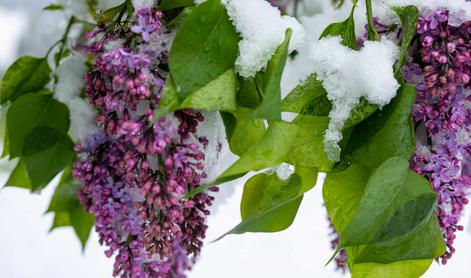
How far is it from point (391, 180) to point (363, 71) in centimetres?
8

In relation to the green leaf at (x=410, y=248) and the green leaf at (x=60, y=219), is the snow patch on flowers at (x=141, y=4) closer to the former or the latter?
the green leaf at (x=410, y=248)

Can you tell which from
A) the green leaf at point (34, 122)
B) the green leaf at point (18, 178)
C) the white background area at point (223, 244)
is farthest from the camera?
the white background area at point (223, 244)

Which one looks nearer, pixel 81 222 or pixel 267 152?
pixel 267 152

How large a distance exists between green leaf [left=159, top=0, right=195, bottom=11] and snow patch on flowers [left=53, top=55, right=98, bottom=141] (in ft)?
0.55

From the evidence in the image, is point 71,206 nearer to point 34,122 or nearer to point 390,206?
point 34,122

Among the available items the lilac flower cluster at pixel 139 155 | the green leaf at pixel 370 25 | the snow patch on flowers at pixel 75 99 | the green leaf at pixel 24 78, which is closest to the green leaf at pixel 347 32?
the green leaf at pixel 370 25

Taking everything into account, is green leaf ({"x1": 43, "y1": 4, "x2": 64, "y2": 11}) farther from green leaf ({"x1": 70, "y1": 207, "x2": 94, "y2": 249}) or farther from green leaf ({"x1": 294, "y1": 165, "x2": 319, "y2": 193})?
green leaf ({"x1": 294, "y1": 165, "x2": 319, "y2": 193})

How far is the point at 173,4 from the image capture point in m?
0.48

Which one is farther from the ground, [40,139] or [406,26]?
[406,26]

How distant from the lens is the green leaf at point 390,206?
1.36 feet

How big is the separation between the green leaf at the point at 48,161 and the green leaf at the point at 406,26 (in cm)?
35

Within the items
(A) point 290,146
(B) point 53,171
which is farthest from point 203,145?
(B) point 53,171

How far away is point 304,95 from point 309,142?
0.11 feet

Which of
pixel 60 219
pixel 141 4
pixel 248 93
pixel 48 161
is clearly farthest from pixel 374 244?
pixel 60 219
